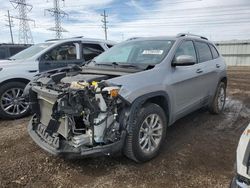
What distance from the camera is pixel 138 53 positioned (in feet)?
14.6

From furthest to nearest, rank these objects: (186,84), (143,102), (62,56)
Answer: (62,56), (186,84), (143,102)

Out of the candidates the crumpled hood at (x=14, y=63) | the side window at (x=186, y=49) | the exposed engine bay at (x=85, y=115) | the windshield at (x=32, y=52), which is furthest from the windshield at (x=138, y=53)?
the windshield at (x=32, y=52)

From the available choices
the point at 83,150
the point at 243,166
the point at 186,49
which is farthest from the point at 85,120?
the point at 186,49

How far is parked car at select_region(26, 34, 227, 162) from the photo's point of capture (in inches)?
118

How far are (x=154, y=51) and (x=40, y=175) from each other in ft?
8.65

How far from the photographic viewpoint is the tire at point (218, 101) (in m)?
5.85

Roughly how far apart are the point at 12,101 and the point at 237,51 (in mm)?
27136

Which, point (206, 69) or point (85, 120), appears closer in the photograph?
point (85, 120)

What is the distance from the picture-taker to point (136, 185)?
3.04 metres

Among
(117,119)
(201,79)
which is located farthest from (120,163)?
(201,79)

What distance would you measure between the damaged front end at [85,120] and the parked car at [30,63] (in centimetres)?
284

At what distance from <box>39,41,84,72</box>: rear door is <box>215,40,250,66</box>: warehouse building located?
23.0m

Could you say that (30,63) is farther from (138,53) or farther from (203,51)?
(203,51)

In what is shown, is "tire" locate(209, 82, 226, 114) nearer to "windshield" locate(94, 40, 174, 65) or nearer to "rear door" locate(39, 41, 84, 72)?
"windshield" locate(94, 40, 174, 65)
